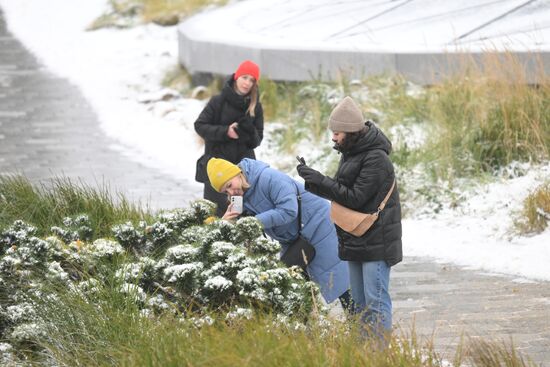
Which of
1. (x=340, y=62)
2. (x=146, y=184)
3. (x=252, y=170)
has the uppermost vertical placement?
(x=252, y=170)

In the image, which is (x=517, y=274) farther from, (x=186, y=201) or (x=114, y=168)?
(x=114, y=168)

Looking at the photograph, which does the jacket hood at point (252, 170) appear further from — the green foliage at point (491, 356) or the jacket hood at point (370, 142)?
the green foliage at point (491, 356)

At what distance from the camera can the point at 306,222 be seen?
6270mm

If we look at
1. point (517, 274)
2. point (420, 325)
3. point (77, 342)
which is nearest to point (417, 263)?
point (517, 274)

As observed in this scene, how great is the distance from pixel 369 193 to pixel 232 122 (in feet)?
9.61

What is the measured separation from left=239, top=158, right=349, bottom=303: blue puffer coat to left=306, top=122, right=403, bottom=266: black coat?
404mm

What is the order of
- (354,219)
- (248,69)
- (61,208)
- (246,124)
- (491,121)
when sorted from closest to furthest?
(354,219) < (61,208) < (248,69) < (246,124) < (491,121)

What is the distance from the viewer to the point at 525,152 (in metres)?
10.1

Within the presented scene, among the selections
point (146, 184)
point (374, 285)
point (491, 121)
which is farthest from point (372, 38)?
point (374, 285)

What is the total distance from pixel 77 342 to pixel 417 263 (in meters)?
4.17

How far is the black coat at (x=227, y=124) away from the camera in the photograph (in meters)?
8.45

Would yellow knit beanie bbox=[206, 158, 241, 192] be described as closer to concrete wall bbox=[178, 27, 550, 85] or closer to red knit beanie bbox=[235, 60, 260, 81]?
red knit beanie bbox=[235, 60, 260, 81]

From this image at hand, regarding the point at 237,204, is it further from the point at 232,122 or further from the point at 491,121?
the point at 491,121


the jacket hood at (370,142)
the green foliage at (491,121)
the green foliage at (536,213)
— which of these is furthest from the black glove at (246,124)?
the jacket hood at (370,142)
